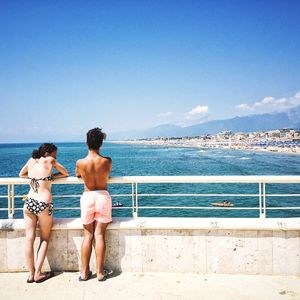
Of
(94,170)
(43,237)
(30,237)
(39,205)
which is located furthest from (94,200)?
(30,237)

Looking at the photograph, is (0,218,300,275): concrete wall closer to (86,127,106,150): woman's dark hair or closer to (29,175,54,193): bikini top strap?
(29,175,54,193): bikini top strap

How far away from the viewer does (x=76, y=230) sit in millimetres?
4211

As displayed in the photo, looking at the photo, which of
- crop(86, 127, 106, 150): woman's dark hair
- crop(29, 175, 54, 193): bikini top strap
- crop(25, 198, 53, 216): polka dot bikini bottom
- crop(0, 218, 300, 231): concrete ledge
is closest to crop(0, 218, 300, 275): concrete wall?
crop(0, 218, 300, 231): concrete ledge

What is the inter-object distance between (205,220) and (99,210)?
155 centimetres

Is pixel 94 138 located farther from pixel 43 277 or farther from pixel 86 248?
pixel 43 277

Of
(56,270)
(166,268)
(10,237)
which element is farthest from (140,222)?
(10,237)

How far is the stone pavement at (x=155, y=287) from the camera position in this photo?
3.58 m

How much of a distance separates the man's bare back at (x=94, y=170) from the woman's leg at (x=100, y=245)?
0.56 metres

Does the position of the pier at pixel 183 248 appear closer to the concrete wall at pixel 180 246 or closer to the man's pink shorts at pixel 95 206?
the concrete wall at pixel 180 246

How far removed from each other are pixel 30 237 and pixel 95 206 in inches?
41.8

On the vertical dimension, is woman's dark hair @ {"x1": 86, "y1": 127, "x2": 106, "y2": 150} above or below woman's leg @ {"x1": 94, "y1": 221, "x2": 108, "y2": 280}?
above

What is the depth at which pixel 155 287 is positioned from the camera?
3.79 meters

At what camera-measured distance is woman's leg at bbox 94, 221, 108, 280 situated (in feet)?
Result: 13.0

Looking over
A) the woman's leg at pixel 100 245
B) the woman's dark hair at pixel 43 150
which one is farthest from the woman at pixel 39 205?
the woman's leg at pixel 100 245
